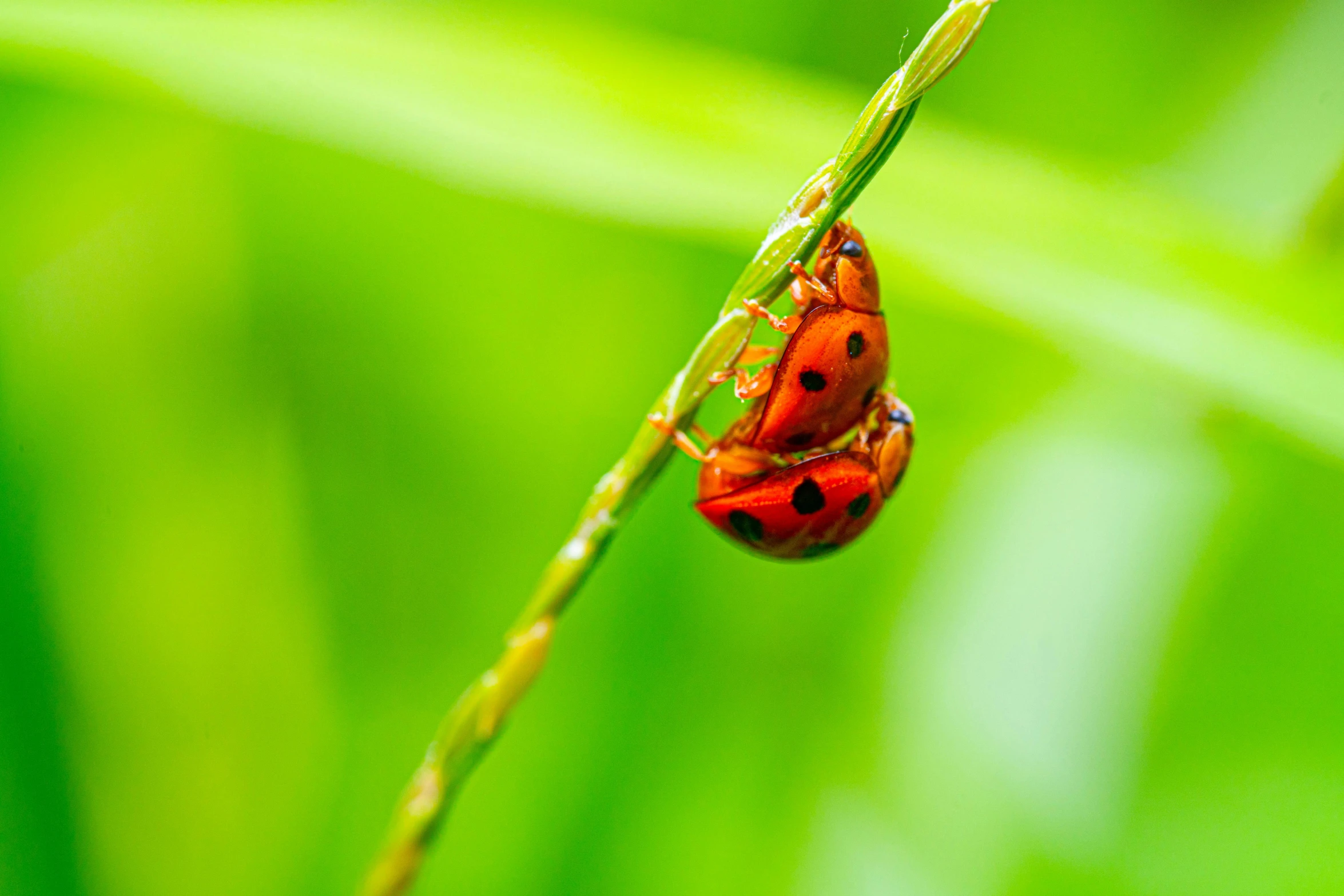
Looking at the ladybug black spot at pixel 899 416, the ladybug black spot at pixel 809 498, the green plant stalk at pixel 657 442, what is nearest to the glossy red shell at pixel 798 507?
the ladybug black spot at pixel 809 498

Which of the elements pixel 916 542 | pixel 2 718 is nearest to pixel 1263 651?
pixel 916 542

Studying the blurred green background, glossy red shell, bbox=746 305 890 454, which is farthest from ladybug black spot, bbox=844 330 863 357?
the blurred green background

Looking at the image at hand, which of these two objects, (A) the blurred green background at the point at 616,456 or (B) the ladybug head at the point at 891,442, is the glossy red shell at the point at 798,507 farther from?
(A) the blurred green background at the point at 616,456

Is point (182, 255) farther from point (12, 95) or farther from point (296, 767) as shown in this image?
point (296, 767)

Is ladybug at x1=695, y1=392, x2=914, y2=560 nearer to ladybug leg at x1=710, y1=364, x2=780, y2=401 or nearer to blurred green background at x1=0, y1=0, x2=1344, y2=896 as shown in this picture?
ladybug leg at x1=710, y1=364, x2=780, y2=401

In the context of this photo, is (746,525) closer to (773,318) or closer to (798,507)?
(798,507)

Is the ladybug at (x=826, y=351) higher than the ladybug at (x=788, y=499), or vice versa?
the ladybug at (x=826, y=351)

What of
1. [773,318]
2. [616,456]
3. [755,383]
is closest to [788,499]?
[755,383]
